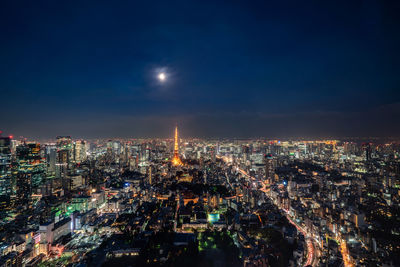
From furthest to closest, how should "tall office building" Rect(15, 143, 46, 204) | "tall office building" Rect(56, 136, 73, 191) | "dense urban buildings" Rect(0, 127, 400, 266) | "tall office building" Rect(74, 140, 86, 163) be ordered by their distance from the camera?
"tall office building" Rect(74, 140, 86, 163) → "tall office building" Rect(56, 136, 73, 191) → "tall office building" Rect(15, 143, 46, 204) → "dense urban buildings" Rect(0, 127, 400, 266)

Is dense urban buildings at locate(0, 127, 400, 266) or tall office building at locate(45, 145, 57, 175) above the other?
tall office building at locate(45, 145, 57, 175)

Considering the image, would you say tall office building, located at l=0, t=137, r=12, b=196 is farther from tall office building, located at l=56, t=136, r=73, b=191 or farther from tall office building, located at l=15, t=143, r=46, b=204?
tall office building, located at l=56, t=136, r=73, b=191

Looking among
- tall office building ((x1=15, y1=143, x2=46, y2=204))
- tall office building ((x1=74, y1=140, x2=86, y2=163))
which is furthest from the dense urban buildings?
tall office building ((x1=74, y1=140, x2=86, y2=163))

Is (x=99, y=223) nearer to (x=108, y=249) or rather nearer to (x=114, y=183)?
(x=108, y=249)

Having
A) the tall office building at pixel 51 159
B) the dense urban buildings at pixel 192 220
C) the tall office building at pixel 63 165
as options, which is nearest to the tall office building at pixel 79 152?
the tall office building at pixel 63 165

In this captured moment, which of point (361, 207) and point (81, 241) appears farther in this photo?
point (361, 207)

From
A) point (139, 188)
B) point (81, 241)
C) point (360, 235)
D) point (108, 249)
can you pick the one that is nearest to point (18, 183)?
point (139, 188)
